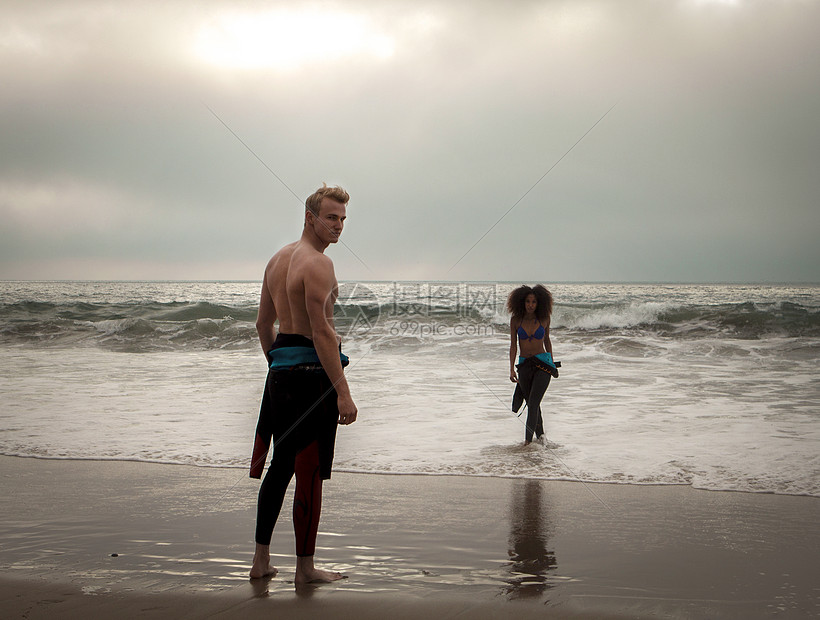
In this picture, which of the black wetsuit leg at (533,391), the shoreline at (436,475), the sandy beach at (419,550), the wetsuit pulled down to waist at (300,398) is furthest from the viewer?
the black wetsuit leg at (533,391)

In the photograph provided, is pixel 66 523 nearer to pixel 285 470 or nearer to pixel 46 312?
pixel 285 470

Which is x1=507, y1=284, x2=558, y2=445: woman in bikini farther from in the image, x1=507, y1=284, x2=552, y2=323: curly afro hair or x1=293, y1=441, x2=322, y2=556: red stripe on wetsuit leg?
x1=293, y1=441, x2=322, y2=556: red stripe on wetsuit leg

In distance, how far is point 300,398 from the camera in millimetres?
2852

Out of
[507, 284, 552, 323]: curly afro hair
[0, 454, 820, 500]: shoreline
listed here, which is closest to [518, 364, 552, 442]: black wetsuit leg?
[507, 284, 552, 323]: curly afro hair

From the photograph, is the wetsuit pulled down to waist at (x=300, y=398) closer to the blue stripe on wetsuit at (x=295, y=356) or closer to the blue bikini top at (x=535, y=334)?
the blue stripe on wetsuit at (x=295, y=356)

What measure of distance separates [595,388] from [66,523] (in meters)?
7.68

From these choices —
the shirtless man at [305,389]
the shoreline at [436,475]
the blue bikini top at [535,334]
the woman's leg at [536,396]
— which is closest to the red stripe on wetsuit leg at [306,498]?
the shirtless man at [305,389]

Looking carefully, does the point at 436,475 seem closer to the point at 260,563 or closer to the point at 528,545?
the point at 528,545

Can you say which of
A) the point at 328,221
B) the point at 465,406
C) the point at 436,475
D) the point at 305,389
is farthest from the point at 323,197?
the point at 465,406

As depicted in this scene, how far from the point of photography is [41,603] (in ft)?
8.86

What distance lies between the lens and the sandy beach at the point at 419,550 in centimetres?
272

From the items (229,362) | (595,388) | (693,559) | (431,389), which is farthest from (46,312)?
(693,559)

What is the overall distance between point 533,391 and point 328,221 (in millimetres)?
3872

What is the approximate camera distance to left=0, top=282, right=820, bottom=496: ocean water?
556 centimetres
